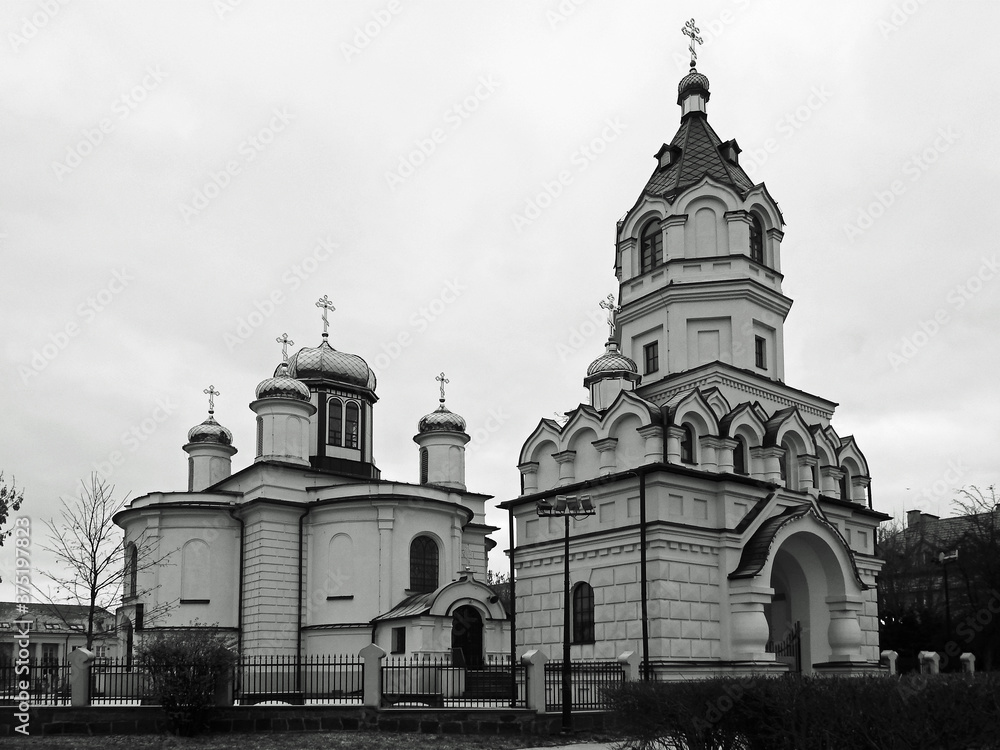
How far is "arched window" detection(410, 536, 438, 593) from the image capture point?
3017 centimetres

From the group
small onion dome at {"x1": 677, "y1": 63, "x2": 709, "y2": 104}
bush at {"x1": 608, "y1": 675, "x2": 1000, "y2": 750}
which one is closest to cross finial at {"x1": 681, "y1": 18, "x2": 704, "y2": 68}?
small onion dome at {"x1": 677, "y1": 63, "x2": 709, "y2": 104}

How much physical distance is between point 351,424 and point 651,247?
14.8 metres

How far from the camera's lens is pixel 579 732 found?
657 inches

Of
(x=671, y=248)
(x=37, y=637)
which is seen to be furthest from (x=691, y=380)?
(x=37, y=637)

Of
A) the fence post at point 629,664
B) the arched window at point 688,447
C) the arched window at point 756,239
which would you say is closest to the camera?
the fence post at point 629,664

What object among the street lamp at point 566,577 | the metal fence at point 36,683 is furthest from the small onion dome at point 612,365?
the metal fence at point 36,683

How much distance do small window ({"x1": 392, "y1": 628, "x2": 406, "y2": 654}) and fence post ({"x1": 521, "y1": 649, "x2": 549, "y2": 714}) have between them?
11.0 meters

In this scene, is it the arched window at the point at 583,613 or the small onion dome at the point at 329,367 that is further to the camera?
the small onion dome at the point at 329,367

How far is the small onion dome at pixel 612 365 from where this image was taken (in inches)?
942

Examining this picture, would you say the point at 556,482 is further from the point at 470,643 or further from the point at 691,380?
the point at 470,643

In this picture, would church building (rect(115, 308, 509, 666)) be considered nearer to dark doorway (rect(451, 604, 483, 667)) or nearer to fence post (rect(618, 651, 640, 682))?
dark doorway (rect(451, 604, 483, 667))

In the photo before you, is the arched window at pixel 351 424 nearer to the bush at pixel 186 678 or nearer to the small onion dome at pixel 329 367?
the small onion dome at pixel 329 367

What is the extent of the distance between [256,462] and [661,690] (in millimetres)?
21882

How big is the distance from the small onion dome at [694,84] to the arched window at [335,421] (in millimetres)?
16356
